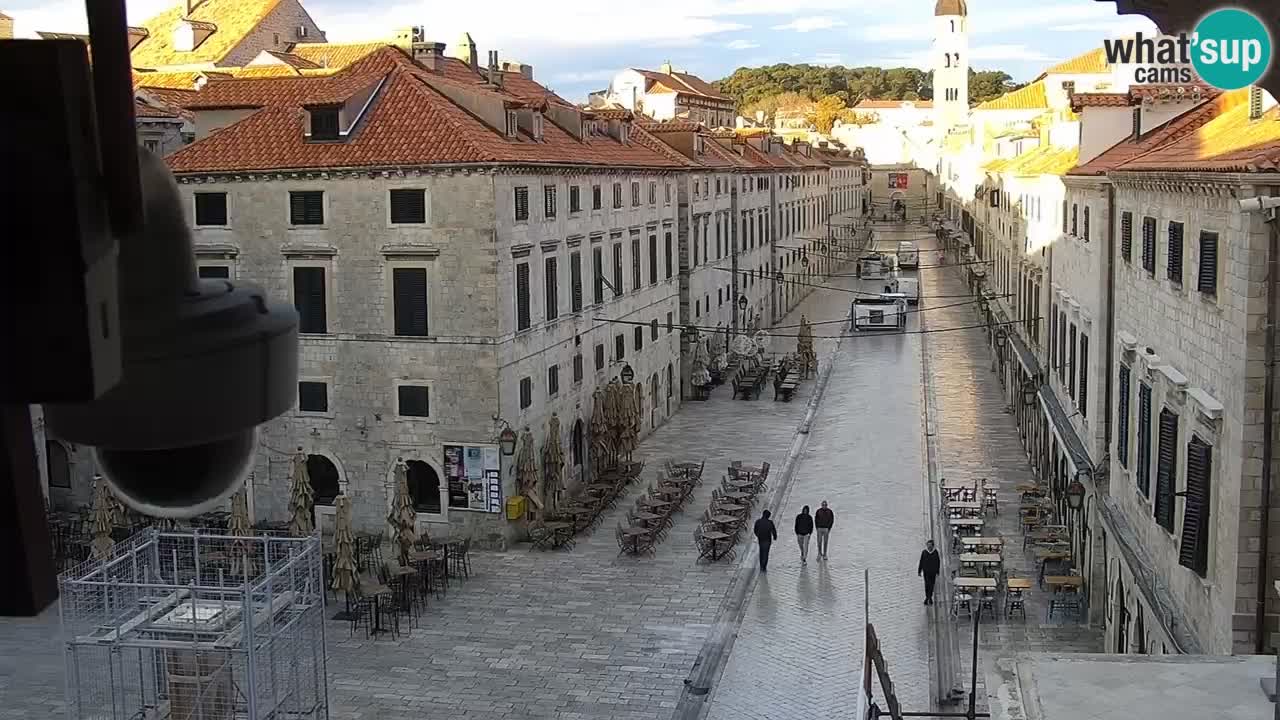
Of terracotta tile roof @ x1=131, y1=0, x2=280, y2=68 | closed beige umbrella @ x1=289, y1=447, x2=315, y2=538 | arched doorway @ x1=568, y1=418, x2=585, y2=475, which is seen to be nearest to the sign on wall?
closed beige umbrella @ x1=289, y1=447, x2=315, y2=538

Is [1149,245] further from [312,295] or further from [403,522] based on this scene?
[312,295]

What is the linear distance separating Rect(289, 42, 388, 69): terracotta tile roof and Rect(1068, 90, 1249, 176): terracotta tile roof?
3369cm

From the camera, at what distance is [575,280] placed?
105ft

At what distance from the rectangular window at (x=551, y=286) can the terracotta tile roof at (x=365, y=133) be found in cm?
245

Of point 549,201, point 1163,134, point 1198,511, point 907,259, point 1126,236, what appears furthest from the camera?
point 907,259

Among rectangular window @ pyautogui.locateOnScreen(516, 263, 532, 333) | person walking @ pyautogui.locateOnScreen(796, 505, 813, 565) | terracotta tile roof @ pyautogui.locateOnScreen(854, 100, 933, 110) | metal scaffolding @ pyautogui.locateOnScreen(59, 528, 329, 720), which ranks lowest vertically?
person walking @ pyautogui.locateOnScreen(796, 505, 813, 565)

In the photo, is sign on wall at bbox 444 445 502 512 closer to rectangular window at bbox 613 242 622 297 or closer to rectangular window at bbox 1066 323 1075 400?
rectangular window at bbox 613 242 622 297

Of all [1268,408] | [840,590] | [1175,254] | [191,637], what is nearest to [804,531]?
[840,590]

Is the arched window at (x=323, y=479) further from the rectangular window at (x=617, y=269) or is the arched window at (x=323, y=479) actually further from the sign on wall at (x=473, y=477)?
the rectangular window at (x=617, y=269)

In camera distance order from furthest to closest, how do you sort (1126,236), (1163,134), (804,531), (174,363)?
(804,531) < (1163,134) < (1126,236) < (174,363)

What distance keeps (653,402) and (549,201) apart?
1182 centimetres

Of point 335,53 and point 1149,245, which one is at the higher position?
point 335,53

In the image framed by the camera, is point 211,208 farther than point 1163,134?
Yes

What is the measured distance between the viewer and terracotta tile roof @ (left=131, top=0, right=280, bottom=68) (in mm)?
60969
